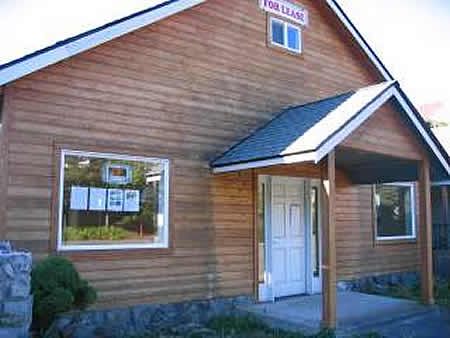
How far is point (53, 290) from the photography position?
20.3 ft

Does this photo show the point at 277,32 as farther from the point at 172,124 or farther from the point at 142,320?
the point at 142,320

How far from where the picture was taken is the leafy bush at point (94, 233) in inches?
292

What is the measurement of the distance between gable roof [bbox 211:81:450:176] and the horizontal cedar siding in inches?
21.0

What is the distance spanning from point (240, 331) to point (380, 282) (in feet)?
18.5

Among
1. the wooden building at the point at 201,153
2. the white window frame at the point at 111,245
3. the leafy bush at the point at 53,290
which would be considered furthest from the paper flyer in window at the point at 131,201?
the leafy bush at the point at 53,290

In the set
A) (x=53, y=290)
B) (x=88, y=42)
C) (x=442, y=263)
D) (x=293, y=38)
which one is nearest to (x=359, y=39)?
(x=293, y=38)

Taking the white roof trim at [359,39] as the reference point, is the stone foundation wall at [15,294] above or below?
below

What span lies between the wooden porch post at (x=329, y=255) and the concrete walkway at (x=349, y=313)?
0.25 metres

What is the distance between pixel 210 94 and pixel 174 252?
294 centimetres

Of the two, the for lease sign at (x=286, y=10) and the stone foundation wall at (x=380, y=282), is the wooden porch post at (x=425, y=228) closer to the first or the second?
the stone foundation wall at (x=380, y=282)

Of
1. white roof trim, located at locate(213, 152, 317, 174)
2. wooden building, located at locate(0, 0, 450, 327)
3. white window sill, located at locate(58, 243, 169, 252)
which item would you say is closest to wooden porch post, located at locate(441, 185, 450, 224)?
wooden building, located at locate(0, 0, 450, 327)

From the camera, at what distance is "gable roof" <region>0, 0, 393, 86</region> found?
6789 mm

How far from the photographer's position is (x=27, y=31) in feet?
35.5

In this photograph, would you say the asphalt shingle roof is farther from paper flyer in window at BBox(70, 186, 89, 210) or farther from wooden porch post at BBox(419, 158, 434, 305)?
paper flyer in window at BBox(70, 186, 89, 210)
